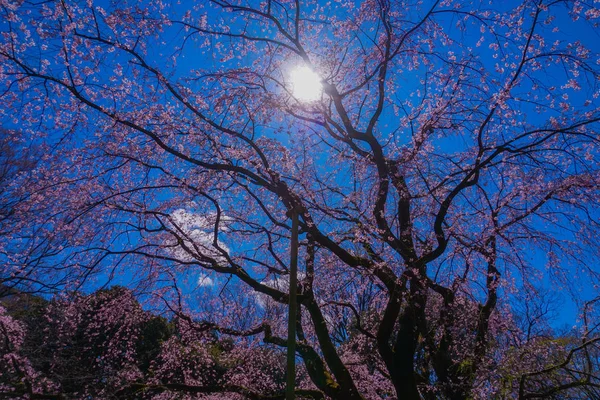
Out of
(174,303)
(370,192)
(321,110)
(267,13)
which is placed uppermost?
Result: (267,13)

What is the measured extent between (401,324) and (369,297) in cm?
635

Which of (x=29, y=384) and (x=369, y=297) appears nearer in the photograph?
(x=29, y=384)

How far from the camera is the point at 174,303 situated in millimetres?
8984

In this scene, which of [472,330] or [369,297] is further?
[369,297]

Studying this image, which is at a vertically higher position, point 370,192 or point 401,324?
point 370,192

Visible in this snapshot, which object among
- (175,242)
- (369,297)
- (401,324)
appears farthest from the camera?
(369,297)

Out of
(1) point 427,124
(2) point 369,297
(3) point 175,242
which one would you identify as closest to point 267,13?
(1) point 427,124

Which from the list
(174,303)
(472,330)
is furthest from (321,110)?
(472,330)

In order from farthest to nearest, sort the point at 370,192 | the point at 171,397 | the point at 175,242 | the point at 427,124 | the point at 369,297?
the point at 369,297 → the point at 171,397 → the point at 175,242 → the point at 370,192 → the point at 427,124

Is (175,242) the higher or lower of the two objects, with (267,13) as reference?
lower

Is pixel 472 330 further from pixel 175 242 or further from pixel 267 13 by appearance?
pixel 267 13

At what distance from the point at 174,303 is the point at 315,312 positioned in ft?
10.3

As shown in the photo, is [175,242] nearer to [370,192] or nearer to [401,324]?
[370,192]

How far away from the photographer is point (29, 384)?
6.50 m
